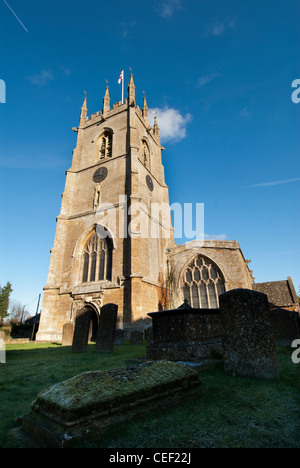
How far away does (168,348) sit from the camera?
192 inches

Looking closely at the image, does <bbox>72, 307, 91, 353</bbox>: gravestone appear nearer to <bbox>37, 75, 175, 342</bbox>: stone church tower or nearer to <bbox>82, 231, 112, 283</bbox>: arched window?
<bbox>37, 75, 175, 342</bbox>: stone church tower

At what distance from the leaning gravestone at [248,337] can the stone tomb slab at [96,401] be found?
143cm

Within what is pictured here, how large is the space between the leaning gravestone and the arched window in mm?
12488

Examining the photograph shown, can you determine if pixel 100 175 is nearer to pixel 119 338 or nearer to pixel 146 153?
pixel 146 153

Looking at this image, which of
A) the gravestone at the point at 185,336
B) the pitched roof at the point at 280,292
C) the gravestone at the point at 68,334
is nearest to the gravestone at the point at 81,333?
the gravestone at the point at 68,334

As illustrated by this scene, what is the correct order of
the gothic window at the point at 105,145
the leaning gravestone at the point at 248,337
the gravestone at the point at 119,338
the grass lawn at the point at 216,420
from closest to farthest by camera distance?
the grass lawn at the point at 216,420 < the leaning gravestone at the point at 248,337 < the gravestone at the point at 119,338 < the gothic window at the point at 105,145

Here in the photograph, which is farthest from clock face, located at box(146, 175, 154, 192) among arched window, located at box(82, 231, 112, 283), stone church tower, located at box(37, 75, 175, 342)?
arched window, located at box(82, 231, 112, 283)

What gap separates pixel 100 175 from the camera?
1953 cm

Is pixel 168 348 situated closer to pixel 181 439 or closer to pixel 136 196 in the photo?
pixel 181 439

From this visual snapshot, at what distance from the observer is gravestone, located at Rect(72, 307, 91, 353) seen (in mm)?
8562

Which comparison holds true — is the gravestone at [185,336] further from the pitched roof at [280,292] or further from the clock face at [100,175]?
the clock face at [100,175]

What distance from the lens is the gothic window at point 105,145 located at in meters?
21.1

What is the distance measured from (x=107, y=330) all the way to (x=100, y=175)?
46.3ft

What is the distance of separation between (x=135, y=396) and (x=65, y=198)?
19.4 meters
